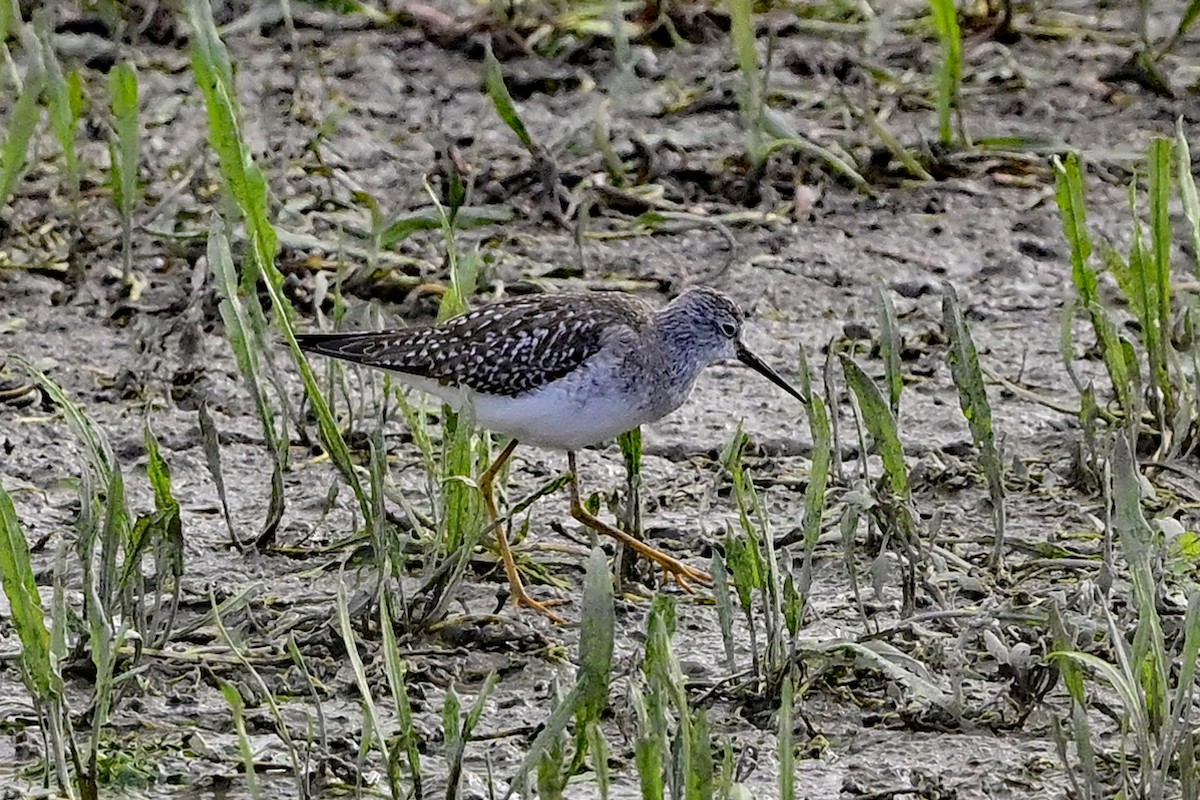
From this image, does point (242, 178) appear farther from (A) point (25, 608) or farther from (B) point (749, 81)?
(B) point (749, 81)

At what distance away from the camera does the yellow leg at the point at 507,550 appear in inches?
209

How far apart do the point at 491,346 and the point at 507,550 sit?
627mm

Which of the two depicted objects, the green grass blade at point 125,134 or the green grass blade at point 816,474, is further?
the green grass blade at point 125,134

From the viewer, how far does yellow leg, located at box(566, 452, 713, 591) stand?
5.45 m

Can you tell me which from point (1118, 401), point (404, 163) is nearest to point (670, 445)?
point (1118, 401)

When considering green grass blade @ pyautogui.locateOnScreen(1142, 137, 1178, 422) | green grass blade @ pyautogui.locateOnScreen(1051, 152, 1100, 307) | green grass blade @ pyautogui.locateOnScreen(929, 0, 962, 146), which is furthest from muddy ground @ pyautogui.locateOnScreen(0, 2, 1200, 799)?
green grass blade @ pyautogui.locateOnScreen(1051, 152, 1100, 307)

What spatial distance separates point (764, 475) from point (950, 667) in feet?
5.08

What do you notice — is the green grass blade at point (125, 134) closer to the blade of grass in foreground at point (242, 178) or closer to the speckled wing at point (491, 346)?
the blade of grass in foreground at point (242, 178)

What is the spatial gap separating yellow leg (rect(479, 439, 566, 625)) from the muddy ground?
99 mm

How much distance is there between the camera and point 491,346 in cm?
577

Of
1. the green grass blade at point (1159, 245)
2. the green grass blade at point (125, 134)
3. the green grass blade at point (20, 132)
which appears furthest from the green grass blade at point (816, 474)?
→ the green grass blade at point (20, 132)

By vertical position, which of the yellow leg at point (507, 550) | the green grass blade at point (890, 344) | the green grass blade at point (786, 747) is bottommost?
the yellow leg at point (507, 550)

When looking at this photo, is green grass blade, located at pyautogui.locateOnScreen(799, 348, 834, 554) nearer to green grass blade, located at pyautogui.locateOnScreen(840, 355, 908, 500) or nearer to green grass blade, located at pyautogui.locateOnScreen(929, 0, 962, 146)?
green grass blade, located at pyautogui.locateOnScreen(840, 355, 908, 500)

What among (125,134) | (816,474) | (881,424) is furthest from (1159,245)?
(125,134)
